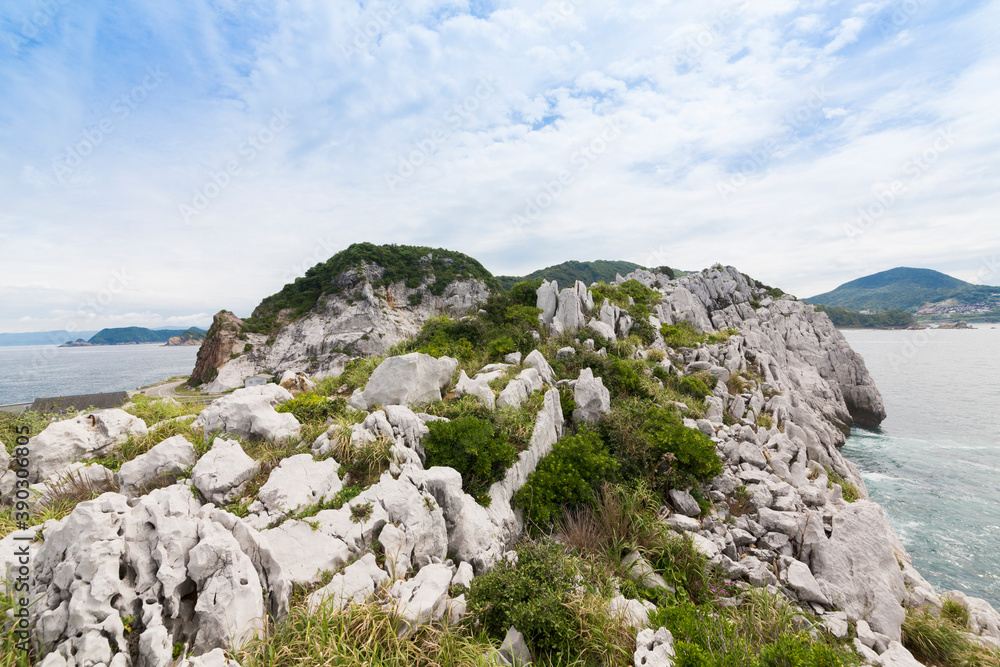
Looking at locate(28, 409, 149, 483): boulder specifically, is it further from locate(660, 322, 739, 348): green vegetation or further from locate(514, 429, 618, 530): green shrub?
locate(660, 322, 739, 348): green vegetation

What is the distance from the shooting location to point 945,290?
140750 mm

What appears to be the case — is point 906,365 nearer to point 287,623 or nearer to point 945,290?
point 287,623

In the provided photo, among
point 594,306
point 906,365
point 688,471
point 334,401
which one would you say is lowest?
point 906,365

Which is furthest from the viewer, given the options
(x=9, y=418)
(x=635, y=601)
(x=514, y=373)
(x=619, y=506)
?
(x=514, y=373)

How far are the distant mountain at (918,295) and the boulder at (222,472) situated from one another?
18445 cm

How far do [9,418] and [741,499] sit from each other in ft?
49.9

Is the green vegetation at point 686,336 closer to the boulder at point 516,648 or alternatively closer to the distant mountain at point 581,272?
the boulder at point 516,648

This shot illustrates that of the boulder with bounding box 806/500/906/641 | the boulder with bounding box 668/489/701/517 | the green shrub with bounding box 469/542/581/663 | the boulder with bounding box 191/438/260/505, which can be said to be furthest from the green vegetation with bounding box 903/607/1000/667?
the boulder with bounding box 191/438/260/505

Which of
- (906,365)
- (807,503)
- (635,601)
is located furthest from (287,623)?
(906,365)

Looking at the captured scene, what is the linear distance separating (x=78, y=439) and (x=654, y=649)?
369 inches

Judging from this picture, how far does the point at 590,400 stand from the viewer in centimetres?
1057

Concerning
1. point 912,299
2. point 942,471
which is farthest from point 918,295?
point 942,471

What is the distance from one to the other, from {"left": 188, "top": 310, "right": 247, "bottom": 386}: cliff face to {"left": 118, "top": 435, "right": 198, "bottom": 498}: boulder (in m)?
54.1

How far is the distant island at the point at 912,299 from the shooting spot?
113 meters
